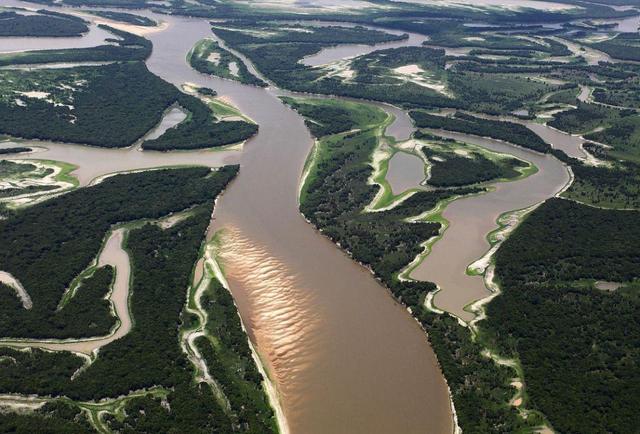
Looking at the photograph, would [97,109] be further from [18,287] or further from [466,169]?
[466,169]

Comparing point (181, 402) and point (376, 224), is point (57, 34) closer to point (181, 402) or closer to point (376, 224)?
point (376, 224)

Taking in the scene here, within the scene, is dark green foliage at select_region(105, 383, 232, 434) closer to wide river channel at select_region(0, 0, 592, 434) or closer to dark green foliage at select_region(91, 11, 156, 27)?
wide river channel at select_region(0, 0, 592, 434)

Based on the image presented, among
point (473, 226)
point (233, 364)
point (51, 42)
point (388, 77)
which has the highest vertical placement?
point (51, 42)

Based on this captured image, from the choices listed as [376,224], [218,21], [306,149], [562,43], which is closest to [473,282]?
[376,224]

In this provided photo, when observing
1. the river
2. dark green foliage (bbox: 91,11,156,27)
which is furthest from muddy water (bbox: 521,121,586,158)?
dark green foliage (bbox: 91,11,156,27)

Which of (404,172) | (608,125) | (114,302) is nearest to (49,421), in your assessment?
(114,302)

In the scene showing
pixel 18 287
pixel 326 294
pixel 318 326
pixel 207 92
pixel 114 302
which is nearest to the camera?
pixel 318 326
